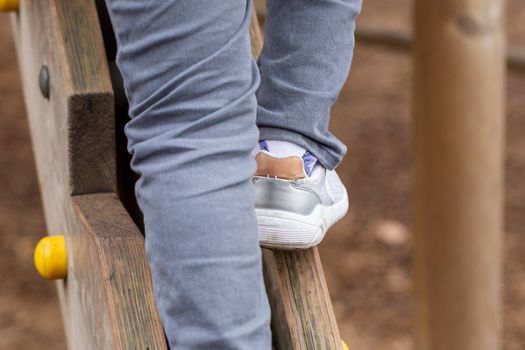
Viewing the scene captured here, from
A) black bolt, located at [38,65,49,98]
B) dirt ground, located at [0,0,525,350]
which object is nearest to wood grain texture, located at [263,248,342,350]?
black bolt, located at [38,65,49,98]

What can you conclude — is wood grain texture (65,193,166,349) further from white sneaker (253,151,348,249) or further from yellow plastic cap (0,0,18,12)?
yellow plastic cap (0,0,18,12)

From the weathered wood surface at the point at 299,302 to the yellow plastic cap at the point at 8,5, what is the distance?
61cm

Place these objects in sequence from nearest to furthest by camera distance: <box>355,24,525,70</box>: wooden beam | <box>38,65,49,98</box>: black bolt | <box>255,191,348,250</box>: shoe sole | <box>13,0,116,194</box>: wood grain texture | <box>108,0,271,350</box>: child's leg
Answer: <box>108,0,271,350</box>: child's leg
<box>255,191,348,250</box>: shoe sole
<box>13,0,116,194</box>: wood grain texture
<box>38,65,49,98</box>: black bolt
<box>355,24,525,70</box>: wooden beam

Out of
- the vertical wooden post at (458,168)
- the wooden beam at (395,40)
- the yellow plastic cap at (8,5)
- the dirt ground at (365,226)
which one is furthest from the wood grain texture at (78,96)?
the wooden beam at (395,40)

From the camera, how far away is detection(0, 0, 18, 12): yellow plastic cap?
1.43 meters

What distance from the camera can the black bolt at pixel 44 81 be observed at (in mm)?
1239

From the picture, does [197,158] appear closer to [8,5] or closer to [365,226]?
[8,5]

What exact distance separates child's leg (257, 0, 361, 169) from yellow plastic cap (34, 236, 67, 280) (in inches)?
13.9

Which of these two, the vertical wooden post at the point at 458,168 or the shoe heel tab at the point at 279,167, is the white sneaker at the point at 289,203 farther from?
the vertical wooden post at the point at 458,168

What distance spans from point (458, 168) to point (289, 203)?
0.58ft

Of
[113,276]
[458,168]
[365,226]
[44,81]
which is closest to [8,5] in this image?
[44,81]

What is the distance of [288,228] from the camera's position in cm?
100

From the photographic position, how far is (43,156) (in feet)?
4.44

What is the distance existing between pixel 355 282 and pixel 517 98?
1521 mm
